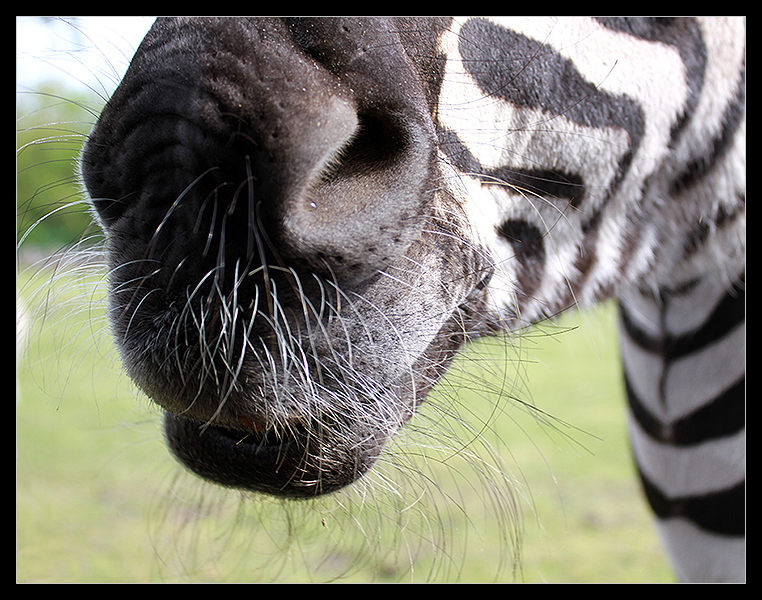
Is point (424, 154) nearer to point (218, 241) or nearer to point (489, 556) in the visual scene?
point (218, 241)

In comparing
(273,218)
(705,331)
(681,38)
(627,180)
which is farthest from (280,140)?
(705,331)

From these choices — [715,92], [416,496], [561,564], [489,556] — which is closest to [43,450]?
[489,556]

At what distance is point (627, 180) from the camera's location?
1.47 meters

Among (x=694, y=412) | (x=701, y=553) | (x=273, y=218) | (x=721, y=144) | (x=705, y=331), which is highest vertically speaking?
(x=721, y=144)

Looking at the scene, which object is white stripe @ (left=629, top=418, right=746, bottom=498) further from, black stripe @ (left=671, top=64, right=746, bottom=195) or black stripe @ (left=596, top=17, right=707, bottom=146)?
black stripe @ (left=596, top=17, right=707, bottom=146)

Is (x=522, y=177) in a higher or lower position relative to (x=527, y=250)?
higher

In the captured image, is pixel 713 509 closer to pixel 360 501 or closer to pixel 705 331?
pixel 705 331

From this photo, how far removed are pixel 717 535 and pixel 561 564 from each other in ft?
5.57

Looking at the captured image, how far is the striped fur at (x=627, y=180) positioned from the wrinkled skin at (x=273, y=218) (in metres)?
0.20

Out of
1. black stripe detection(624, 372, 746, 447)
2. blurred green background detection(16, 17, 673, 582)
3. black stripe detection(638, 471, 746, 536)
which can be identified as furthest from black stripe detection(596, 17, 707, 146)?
black stripe detection(638, 471, 746, 536)

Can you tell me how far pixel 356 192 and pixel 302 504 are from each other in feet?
2.94

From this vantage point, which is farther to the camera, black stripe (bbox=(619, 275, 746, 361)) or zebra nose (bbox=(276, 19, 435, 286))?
black stripe (bbox=(619, 275, 746, 361))

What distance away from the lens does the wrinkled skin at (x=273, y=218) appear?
880 mm

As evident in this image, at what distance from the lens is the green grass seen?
4.47 ft
